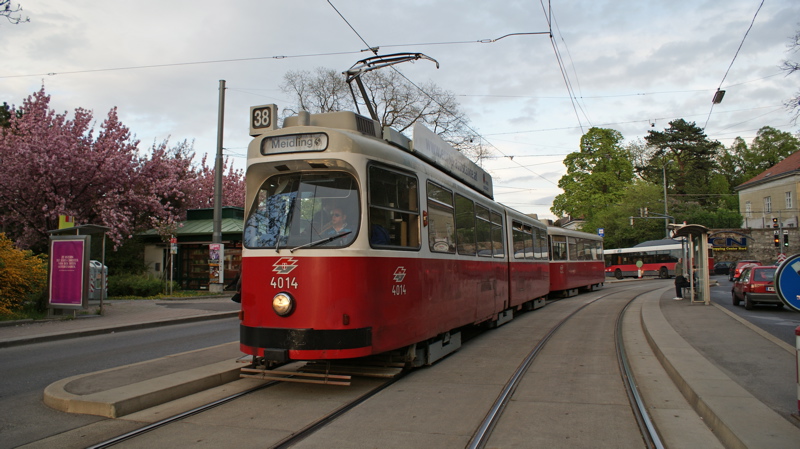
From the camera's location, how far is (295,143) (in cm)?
664

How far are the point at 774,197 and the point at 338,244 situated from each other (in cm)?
6404

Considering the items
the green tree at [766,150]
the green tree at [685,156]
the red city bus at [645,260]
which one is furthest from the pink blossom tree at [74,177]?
the green tree at [766,150]

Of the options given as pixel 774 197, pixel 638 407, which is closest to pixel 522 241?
pixel 638 407

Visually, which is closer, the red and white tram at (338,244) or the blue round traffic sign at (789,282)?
the blue round traffic sign at (789,282)

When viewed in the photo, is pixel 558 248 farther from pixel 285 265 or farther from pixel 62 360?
pixel 285 265

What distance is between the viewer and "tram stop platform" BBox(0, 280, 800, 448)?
5.16 meters

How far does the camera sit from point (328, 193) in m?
6.54

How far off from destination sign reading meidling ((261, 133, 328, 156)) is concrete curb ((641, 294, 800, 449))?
4.87 metres

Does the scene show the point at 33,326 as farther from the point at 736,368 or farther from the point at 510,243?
the point at 736,368

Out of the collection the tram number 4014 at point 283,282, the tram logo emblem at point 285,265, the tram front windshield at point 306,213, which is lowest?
the tram number 4014 at point 283,282

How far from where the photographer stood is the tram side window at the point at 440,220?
26.1 feet

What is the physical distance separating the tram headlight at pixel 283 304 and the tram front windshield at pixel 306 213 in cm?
57

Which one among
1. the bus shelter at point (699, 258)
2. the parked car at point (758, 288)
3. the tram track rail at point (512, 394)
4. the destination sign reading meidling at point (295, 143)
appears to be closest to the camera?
the tram track rail at point (512, 394)

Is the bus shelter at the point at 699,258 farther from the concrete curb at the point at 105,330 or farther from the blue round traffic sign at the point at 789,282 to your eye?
the concrete curb at the point at 105,330
